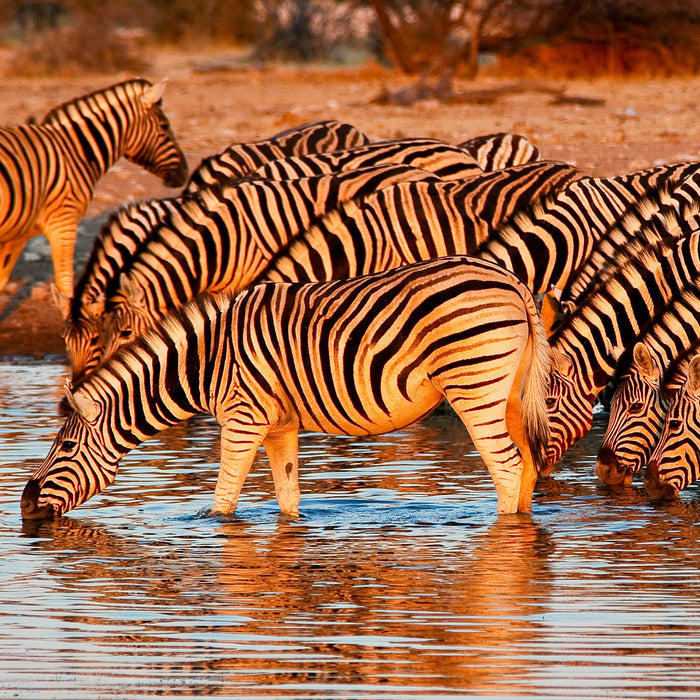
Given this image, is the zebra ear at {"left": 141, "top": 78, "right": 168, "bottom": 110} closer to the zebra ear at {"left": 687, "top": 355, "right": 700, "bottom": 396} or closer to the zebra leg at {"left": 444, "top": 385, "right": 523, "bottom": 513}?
the zebra ear at {"left": 687, "top": 355, "right": 700, "bottom": 396}

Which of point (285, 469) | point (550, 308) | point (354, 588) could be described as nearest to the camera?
point (354, 588)

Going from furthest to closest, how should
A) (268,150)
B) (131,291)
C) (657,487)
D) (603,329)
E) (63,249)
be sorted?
(63,249)
(268,150)
(131,291)
(603,329)
(657,487)

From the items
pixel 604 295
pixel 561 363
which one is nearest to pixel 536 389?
pixel 561 363

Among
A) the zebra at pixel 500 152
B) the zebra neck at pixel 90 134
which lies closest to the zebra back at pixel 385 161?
the zebra at pixel 500 152

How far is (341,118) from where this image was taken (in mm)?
19000

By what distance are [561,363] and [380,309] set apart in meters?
1.53

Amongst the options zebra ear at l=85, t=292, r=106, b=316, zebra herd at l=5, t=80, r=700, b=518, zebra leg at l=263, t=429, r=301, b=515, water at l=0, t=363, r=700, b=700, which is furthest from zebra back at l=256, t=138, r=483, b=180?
zebra leg at l=263, t=429, r=301, b=515

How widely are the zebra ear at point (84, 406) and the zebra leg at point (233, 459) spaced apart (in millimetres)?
652

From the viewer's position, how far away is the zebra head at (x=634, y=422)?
25.8 ft

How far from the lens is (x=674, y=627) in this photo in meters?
5.16

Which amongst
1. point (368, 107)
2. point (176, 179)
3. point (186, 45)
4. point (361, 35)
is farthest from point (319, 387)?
point (361, 35)

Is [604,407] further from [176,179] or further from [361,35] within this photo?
[361,35]

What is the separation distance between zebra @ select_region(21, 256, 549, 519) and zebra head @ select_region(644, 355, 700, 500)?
0.69 metres

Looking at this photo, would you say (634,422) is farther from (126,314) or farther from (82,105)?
(82,105)
